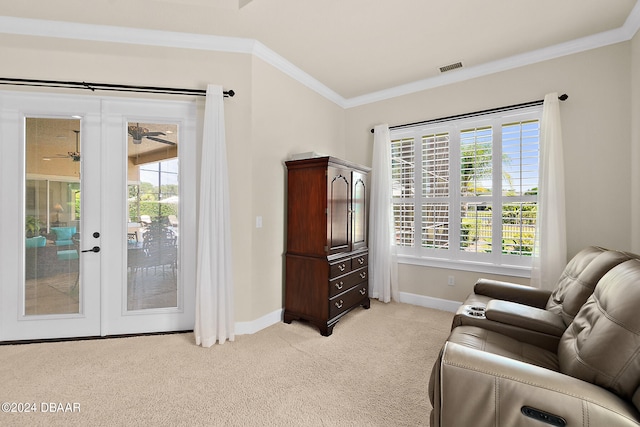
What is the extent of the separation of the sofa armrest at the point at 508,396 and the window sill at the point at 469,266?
233cm

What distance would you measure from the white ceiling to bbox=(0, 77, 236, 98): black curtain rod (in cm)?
54

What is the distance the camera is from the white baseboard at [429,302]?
3.53 m

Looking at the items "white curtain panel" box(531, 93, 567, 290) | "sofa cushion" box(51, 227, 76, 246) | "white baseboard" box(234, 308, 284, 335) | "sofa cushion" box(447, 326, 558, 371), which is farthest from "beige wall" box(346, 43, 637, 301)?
"sofa cushion" box(51, 227, 76, 246)

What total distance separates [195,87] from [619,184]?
4.17 m

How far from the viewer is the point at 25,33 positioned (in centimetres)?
253

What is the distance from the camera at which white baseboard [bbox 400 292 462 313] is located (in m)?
3.53

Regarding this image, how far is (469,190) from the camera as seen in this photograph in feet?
11.3

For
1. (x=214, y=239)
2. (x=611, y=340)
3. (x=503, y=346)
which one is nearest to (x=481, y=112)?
(x=503, y=346)

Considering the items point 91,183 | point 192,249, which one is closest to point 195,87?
point 91,183

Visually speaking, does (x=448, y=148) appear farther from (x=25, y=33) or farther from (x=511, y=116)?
(x=25, y=33)

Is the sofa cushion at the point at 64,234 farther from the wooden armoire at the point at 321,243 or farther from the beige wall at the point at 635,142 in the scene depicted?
the beige wall at the point at 635,142

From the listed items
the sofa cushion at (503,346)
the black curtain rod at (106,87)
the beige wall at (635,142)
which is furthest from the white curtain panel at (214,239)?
the beige wall at (635,142)

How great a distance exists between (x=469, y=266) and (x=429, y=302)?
2.28 ft

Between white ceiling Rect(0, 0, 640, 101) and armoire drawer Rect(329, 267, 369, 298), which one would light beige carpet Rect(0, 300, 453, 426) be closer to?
armoire drawer Rect(329, 267, 369, 298)
